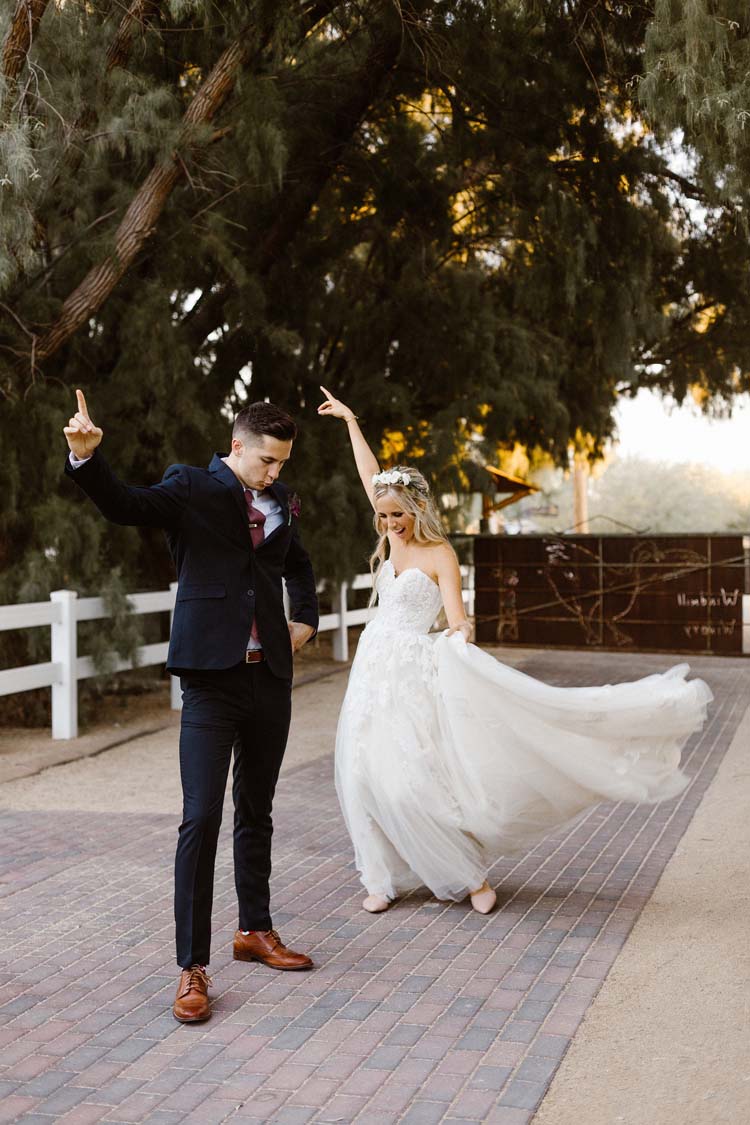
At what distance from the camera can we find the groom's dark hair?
15.2 ft

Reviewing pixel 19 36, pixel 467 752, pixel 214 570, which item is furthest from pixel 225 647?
pixel 19 36

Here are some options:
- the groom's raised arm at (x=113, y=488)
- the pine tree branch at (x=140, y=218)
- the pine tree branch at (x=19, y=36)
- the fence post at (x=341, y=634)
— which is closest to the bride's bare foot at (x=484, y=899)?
the groom's raised arm at (x=113, y=488)

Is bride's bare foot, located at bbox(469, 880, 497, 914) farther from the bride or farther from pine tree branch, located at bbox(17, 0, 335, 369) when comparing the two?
Result: pine tree branch, located at bbox(17, 0, 335, 369)

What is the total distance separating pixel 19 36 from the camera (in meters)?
9.11

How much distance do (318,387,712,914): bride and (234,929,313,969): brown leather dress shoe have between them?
87 centimetres

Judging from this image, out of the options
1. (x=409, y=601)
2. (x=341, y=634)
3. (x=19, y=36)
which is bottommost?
(x=341, y=634)

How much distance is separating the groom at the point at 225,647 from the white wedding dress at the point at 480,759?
Result: 37.5 inches

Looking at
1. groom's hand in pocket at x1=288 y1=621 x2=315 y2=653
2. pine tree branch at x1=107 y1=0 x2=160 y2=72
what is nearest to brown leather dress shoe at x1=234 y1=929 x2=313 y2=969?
groom's hand in pocket at x1=288 y1=621 x2=315 y2=653

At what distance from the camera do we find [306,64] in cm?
1343

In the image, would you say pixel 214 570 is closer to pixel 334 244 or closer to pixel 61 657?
pixel 61 657

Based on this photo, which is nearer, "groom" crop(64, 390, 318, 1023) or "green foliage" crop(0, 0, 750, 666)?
"groom" crop(64, 390, 318, 1023)

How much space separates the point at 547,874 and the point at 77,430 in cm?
356

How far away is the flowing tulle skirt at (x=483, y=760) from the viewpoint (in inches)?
225

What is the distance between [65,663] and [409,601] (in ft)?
18.1
